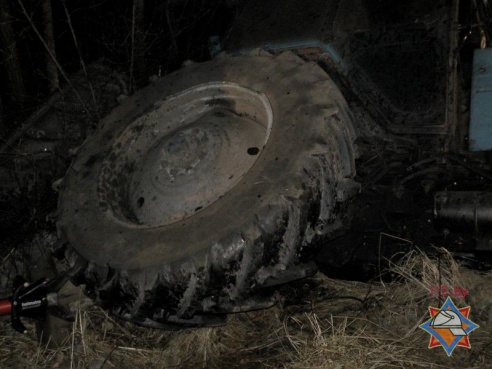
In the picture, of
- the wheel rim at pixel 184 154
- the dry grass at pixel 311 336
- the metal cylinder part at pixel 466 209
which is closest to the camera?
the dry grass at pixel 311 336

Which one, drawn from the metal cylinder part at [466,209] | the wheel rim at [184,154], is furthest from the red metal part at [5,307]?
the metal cylinder part at [466,209]

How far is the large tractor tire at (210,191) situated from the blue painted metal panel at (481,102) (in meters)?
0.79

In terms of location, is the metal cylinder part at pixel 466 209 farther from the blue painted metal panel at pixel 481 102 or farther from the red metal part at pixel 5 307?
the red metal part at pixel 5 307

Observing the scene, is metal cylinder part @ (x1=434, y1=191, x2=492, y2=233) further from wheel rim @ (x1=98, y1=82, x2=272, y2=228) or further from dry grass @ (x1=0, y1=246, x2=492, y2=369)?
wheel rim @ (x1=98, y1=82, x2=272, y2=228)

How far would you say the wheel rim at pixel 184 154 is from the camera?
243 cm

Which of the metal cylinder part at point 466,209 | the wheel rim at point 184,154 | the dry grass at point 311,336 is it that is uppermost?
the wheel rim at point 184,154

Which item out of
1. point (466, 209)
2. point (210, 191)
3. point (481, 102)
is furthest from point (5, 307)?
point (481, 102)

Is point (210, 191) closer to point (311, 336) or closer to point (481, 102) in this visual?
point (311, 336)

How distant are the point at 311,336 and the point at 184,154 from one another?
1.14 metres

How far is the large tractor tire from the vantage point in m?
1.97

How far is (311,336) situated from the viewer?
216 centimetres

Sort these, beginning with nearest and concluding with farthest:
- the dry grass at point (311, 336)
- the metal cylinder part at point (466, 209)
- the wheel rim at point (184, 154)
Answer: the dry grass at point (311, 336) < the metal cylinder part at point (466, 209) < the wheel rim at point (184, 154)

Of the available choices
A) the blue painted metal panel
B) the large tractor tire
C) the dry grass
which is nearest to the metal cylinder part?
the dry grass

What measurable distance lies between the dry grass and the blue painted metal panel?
70 centimetres
